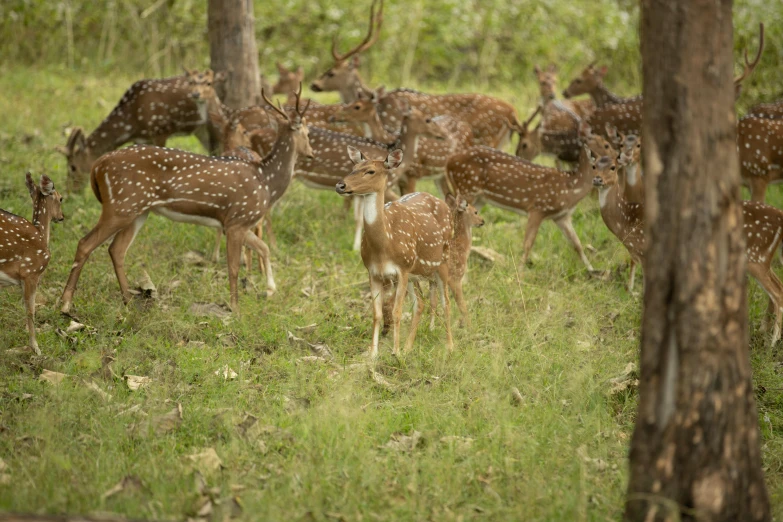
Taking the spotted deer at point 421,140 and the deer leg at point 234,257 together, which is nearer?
the deer leg at point 234,257

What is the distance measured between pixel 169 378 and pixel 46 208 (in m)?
1.81

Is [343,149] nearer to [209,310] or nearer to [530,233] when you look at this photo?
[530,233]

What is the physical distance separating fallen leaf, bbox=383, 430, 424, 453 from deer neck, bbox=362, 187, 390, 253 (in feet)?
5.23

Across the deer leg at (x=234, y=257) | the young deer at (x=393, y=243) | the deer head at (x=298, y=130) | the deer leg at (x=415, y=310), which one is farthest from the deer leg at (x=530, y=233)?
the deer leg at (x=234, y=257)

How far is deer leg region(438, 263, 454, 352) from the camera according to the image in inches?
271

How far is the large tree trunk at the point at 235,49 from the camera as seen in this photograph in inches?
415

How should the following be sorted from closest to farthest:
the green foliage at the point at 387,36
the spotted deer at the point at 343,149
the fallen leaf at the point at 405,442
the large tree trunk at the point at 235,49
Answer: the fallen leaf at the point at 405,442
the spotted deer at the point at 343,149
the large tree trunk at the point at 235,49
the green foliage at the point at 387,36

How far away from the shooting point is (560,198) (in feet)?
29.8

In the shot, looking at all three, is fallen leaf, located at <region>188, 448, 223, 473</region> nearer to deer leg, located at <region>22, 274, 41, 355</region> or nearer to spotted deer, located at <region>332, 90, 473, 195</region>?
deer leg, located at <region>22, 274, 41, 355</region>

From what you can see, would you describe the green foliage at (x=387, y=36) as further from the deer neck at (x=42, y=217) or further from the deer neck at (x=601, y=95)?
the deer neck at (x=42, y=217)

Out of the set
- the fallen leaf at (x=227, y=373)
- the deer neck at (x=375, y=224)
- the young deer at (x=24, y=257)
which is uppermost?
the deer neck at (x=375, y=224)

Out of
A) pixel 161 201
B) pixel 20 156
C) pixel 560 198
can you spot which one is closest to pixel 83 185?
pixel 20 156

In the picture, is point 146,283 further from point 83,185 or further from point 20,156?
point 20,156

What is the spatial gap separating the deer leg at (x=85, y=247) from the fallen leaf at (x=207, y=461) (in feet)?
8.92
